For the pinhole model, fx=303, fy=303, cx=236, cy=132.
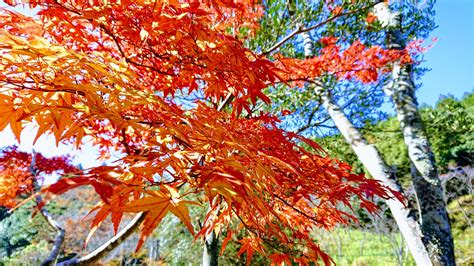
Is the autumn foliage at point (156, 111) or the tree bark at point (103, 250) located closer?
the autumn foliage at point (156, 111)

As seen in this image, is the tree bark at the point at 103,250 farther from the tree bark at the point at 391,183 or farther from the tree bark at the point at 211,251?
the tree bark at the point at 391,183

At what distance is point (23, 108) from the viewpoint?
1027 mm

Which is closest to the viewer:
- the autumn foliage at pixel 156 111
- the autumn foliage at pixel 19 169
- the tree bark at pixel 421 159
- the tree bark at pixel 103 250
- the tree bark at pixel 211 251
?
the autumn foliage at pixel 156 111

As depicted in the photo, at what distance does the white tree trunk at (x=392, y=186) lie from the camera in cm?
305

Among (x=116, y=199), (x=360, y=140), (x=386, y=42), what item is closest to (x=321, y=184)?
(x=116, y=199)

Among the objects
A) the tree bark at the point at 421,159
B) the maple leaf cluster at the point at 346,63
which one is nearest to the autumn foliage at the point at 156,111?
the tree bark at the point at 421,159

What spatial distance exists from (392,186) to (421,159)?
45 cm

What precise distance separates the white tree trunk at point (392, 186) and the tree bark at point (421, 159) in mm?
85

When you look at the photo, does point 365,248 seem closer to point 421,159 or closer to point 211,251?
point 211,251

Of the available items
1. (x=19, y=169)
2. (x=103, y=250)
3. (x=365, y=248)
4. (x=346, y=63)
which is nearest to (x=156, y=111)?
(x=103, y=250)

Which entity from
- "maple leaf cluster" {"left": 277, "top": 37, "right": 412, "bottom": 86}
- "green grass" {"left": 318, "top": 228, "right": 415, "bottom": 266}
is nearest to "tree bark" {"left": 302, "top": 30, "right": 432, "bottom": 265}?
"maple leaf cluster" {"left": 277, "top": 37, "right": 412, "bottom": 86}

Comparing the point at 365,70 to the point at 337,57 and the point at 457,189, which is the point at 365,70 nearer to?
the point at 337,57

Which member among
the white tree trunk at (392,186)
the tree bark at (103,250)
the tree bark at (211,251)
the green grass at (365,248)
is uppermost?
the green grass at (365,248)

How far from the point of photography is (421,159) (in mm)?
3320
